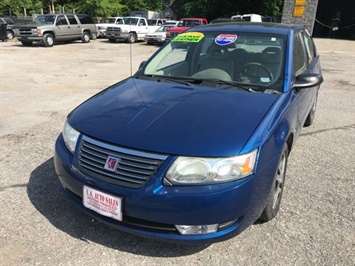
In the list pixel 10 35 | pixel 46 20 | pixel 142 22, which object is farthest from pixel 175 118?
pixel 10 35

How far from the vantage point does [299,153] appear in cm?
446

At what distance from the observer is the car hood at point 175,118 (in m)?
2.34

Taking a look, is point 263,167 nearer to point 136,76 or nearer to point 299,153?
point 136,76

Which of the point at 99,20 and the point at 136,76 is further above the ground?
the point at 136,76

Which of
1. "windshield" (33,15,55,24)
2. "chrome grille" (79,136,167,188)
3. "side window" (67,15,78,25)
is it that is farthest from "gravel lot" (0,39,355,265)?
"side window" (67,15,78,25)

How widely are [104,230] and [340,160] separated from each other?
3.07 meters

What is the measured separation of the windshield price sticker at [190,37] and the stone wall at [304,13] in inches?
778

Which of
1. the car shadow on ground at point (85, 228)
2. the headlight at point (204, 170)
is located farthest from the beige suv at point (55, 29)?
the headlight at point (204, 170)

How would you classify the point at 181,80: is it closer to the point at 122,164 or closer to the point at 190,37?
the point at 190,37

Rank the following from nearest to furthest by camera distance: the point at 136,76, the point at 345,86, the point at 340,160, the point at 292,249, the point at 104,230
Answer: the point at 292,249
the point at 104,230
the point at 136,76
the point at 340,160
the point at 345,86

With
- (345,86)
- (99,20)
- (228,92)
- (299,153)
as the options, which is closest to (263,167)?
(228,92)

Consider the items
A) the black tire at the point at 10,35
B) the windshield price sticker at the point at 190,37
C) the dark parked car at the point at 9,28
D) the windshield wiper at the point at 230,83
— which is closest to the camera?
the windshield wiper at the point at 230,83

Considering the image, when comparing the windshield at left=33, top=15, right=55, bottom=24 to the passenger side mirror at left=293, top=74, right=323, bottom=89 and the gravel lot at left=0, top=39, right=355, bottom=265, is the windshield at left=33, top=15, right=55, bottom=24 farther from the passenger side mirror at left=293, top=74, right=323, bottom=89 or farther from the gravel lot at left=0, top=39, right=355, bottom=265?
the passenger side mirror at left=293, top=74, right=323, bottom=89

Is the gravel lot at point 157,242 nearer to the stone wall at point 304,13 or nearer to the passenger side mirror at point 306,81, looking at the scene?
the passenger side mirror at point 306,81
